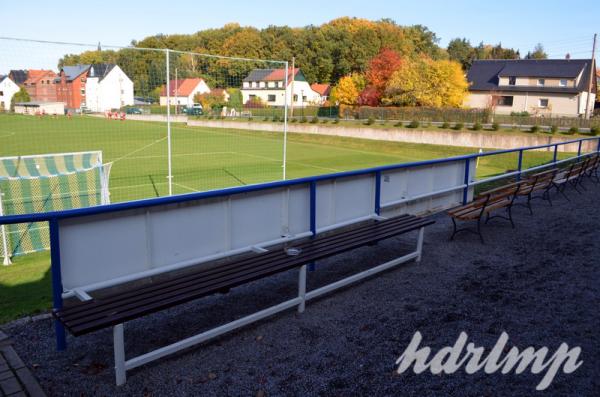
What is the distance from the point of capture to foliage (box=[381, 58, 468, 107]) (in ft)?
155

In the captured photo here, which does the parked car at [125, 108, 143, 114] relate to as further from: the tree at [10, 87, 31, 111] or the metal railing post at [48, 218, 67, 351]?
the metal railing post at [48, 218, 67, 351]

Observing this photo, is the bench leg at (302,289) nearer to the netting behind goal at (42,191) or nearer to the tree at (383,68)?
the netting behind goal at (42,191)

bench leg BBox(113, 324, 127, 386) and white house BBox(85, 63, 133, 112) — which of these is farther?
white house BBox(85, 63, 133, 112)

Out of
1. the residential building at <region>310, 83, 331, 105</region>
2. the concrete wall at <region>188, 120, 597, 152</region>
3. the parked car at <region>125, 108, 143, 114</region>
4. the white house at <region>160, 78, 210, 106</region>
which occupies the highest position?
the residential building at <region>310, 83, 331, 105</region>

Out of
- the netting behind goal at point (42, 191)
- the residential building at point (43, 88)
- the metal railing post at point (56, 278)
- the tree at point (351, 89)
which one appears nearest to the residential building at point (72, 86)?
the residential building at point (43, 88)

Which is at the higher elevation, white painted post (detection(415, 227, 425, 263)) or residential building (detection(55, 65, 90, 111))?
residential building (detection(55, 65, 90, 111))

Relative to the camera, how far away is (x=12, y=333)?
4758 mm

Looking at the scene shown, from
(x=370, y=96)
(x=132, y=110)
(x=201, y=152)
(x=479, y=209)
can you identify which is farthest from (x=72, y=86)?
(x=370, y=96)

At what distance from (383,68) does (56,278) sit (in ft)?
179

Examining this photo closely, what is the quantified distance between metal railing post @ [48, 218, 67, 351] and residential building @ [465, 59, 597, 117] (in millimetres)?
56771

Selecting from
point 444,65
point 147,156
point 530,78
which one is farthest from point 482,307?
point 530,78

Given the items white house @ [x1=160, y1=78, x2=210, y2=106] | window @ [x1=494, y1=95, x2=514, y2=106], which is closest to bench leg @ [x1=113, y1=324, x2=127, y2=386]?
white house @ [x1=160, y1=78, x2=210, y2=106]

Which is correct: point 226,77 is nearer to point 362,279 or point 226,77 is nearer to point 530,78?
point 362,279

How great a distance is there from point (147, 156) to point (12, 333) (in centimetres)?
2667
